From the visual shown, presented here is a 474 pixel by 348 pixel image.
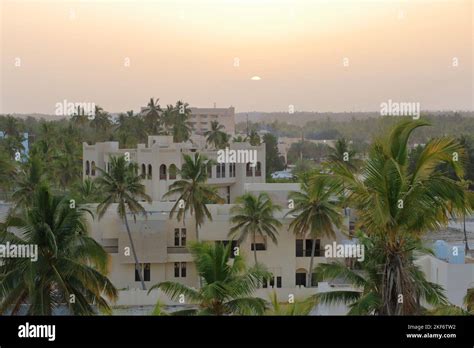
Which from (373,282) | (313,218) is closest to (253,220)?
(313,218)

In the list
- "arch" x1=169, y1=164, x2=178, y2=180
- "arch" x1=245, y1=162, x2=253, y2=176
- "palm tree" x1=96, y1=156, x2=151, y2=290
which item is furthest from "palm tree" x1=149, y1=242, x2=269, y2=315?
"arch" x1=245, y1=162, x2=253, y2=176

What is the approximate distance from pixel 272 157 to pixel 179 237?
28.4 ft

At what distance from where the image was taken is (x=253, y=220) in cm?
1206

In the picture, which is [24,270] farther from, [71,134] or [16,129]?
[71,134]

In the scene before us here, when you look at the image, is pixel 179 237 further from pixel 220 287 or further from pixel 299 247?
pixel 220 287

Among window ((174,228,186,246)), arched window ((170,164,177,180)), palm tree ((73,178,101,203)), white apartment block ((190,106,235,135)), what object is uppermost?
white apartment block ((190,106,235,135))

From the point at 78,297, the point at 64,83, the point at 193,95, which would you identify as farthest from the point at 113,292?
the point at 193,95

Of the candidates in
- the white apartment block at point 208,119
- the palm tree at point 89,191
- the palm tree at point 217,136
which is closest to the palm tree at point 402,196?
the palm tree at point 89,191

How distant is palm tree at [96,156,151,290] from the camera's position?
12602 mm

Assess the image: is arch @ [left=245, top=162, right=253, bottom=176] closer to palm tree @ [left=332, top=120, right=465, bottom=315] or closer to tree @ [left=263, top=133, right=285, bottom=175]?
tree @ [left=263, top=133, right=285, bottom=175]

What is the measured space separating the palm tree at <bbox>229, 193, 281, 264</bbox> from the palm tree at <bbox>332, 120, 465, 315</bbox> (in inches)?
297

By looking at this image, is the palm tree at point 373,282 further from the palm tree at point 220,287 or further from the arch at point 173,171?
the arch at point 173,171

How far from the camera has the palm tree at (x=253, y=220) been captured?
12.1 metres

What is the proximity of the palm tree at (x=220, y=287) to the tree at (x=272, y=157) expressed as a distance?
13494mm
